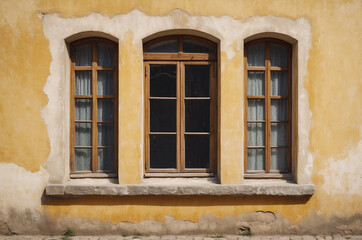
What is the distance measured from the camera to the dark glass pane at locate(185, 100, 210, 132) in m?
5.44

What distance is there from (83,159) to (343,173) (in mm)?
3835

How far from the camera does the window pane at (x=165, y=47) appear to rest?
543 centimetres

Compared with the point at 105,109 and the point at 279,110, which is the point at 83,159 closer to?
the point at 105,109

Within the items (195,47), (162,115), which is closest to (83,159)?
(162,115)

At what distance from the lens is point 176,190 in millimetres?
5090

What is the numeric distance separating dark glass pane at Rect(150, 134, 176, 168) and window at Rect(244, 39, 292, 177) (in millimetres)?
1119

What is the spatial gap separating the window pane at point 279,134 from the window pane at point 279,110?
0.10 metres

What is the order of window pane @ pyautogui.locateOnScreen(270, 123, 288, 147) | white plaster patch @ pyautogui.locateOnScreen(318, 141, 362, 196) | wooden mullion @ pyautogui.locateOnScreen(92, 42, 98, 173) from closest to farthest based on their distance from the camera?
1. white plaster patch @ pyautogui.locateOnScreen(318, 141, 362, 196)
2. wooden mullion @ pyautogui.locateOnScreen(92, 42, 98, 173)
3. window pane @ pyautogui.locateOnScreen(270, 123, 288, 147)

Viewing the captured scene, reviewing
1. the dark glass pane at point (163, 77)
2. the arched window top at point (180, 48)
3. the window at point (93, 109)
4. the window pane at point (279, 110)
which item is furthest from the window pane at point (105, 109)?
the window pane at point (279, 110)

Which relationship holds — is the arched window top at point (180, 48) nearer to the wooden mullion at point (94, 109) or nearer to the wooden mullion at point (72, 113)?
the wooden mullion at point (94, 109)

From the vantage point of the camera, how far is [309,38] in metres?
5.18

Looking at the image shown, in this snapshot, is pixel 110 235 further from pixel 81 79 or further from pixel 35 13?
pixel 35 13

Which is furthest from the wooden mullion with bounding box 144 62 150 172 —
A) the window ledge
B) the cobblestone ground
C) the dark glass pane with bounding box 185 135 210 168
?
the cobblestone ground

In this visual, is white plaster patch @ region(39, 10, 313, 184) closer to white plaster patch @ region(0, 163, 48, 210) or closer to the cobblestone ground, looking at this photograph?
white plaster patch @ region(0, 163, 48, 210)
